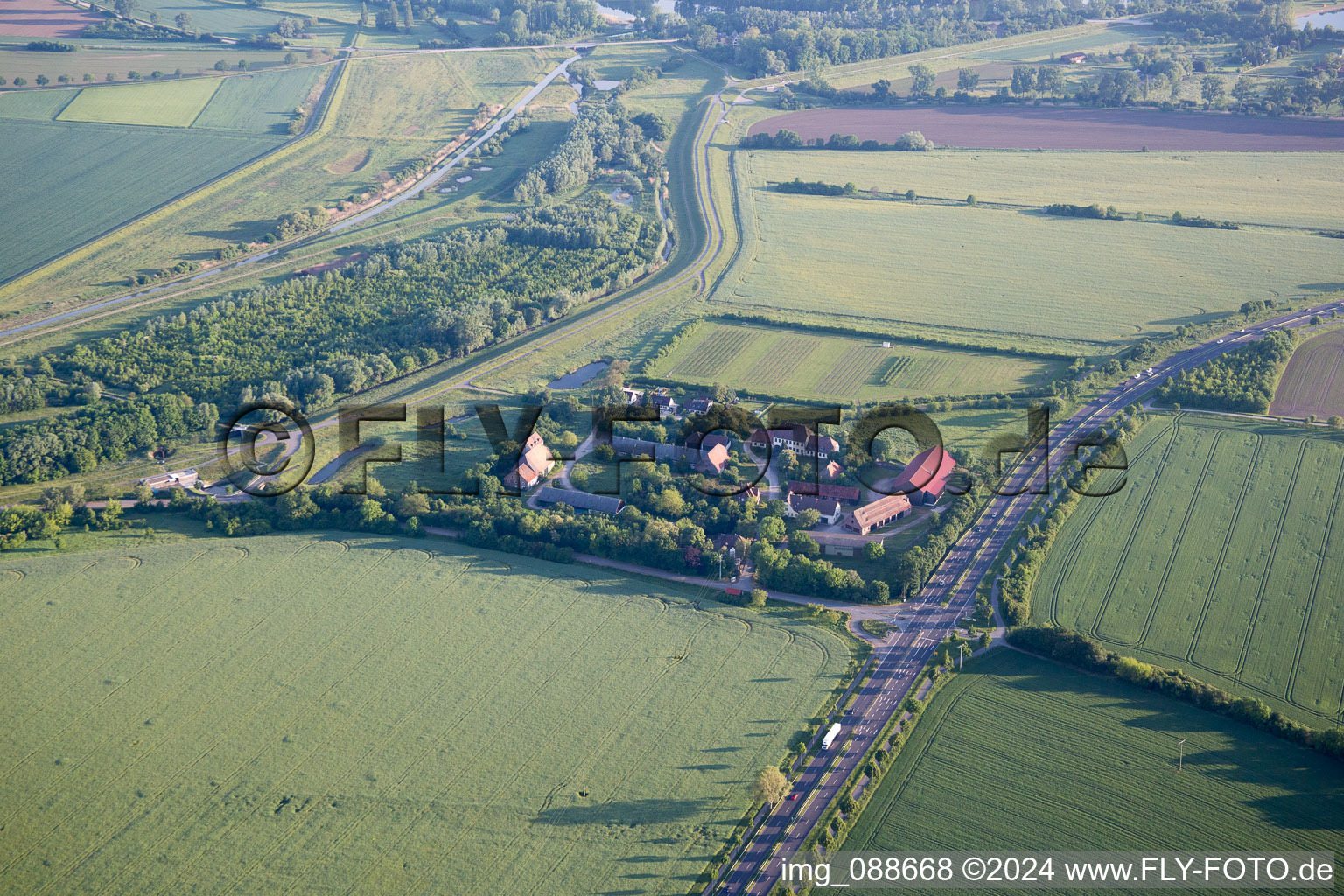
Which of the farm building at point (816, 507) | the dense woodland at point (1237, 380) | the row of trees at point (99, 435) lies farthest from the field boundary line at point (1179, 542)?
the row of trees at point (99, 435)

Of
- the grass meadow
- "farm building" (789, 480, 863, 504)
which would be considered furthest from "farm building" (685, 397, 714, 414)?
the grass meadow

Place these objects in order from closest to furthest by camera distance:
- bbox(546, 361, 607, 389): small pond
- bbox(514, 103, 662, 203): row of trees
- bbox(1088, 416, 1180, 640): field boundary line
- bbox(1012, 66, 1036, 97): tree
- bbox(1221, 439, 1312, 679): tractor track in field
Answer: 1. bbox(1221, 439, 1312, 679): tractor track in field
2. bbox(1088, 416, 1180, 640): field boundary line
3. bbox(546, 361, 607, 389): small pond
4. bbox(514, 103, 662, 203): row of trees
5. bbox(1012, 66, 1036, 97): tree

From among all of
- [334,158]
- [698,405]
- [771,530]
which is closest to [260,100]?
[334,158]

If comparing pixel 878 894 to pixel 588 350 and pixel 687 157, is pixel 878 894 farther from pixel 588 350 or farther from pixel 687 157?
pixel 687 157

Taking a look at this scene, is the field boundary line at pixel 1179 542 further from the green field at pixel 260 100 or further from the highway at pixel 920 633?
the green field at pixel 260 100

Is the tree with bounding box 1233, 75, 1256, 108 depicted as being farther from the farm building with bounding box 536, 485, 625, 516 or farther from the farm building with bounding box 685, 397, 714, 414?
the farm building with bounding box 536, 485, 625, 516

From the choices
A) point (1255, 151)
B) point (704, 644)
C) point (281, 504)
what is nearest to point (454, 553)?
point (281, 504)
